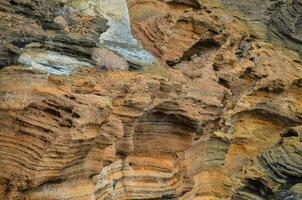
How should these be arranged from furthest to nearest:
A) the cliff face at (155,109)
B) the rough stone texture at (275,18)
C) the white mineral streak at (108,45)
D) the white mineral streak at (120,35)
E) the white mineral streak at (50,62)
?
1. the rough stone texture at (275,18)
2. the white mineral streak at (120,35)
3. the white mineral streak at (108,45)
4. the white mineral streak at (50,62)
5. the cliff face at (155,109)

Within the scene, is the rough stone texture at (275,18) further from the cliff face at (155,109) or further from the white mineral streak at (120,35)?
the white mineral streak at (120,35)

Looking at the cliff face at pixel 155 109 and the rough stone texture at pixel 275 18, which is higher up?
the rough stone texture at pixel 275 18

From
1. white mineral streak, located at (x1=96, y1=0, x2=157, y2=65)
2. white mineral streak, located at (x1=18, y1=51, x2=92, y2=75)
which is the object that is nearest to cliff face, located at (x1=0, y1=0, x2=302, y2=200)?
white mineral streak, located at (x1=18, y1=51, x2=92, y2=75)

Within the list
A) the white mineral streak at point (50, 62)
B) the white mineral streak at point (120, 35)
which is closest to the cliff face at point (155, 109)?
the white mineral streak at point (50, 62)

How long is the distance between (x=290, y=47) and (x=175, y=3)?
4079 mm

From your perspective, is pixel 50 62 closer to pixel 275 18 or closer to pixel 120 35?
pixel 120 35

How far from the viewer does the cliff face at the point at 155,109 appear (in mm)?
10875

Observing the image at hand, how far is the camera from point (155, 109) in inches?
540

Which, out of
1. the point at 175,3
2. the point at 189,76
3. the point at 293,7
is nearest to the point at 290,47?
the point at 293,7

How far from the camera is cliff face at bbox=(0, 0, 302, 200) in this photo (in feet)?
35.7

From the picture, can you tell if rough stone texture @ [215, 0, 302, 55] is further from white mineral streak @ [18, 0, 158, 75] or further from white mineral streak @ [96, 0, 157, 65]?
white mineral streak @ [18, 0, 158, 75]

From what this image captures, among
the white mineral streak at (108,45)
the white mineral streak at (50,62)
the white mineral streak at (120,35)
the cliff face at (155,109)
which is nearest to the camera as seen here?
the cliff face at (155,109)

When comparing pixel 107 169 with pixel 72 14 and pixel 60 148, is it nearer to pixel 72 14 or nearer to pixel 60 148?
pixel 60 148

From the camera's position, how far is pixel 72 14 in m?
15.6
